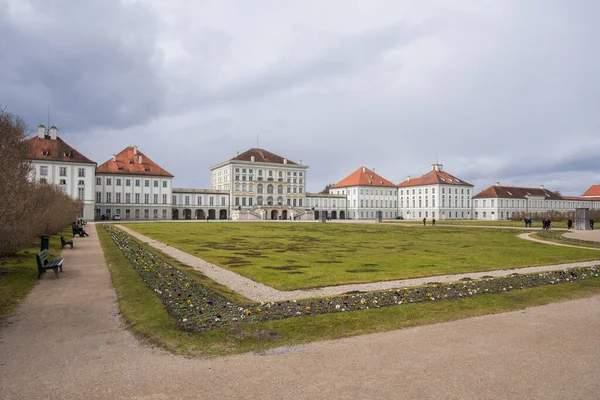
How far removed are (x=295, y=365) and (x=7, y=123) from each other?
48.9 feet

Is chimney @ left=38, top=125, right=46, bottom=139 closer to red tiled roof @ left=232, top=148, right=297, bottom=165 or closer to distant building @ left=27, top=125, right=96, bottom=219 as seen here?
distant building @ left=27, top=125, right=96, bottom=219

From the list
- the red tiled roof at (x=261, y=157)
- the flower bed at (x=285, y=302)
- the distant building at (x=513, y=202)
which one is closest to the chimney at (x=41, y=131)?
the red tiled roof at (x=261, y=157)

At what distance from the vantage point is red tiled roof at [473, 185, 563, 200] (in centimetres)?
10606

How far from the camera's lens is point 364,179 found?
106m

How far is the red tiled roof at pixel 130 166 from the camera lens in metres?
76.2

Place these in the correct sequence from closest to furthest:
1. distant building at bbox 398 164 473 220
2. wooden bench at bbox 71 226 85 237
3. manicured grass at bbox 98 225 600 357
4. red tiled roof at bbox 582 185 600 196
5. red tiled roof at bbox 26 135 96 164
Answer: manicured grass at bbox 98 225 600 357 → wooden bench at bbox 71 226 85 237 → red tiled roof at bbox 26 135 96 164 → distant building at bbox 398 164 473 220 → red tiled roof at bbox 582 185 600 196

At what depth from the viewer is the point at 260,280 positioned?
1246 centimetres

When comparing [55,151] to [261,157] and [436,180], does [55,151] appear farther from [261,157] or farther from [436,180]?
[436,180]

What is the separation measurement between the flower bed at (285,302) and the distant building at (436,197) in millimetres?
90926

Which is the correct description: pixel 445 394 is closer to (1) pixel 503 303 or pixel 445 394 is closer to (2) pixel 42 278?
(1) pixel 503 303

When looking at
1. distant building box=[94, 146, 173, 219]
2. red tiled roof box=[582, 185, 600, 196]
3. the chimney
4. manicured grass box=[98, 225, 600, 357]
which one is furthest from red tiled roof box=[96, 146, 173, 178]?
red tiled roof box=[582, 185, 600, 196]

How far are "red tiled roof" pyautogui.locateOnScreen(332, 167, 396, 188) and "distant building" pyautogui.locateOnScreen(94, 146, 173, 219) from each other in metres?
46.7

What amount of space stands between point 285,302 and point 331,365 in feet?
12.3

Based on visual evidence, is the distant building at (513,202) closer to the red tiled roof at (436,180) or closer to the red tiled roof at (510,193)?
the red tiled roof at (510,193)
